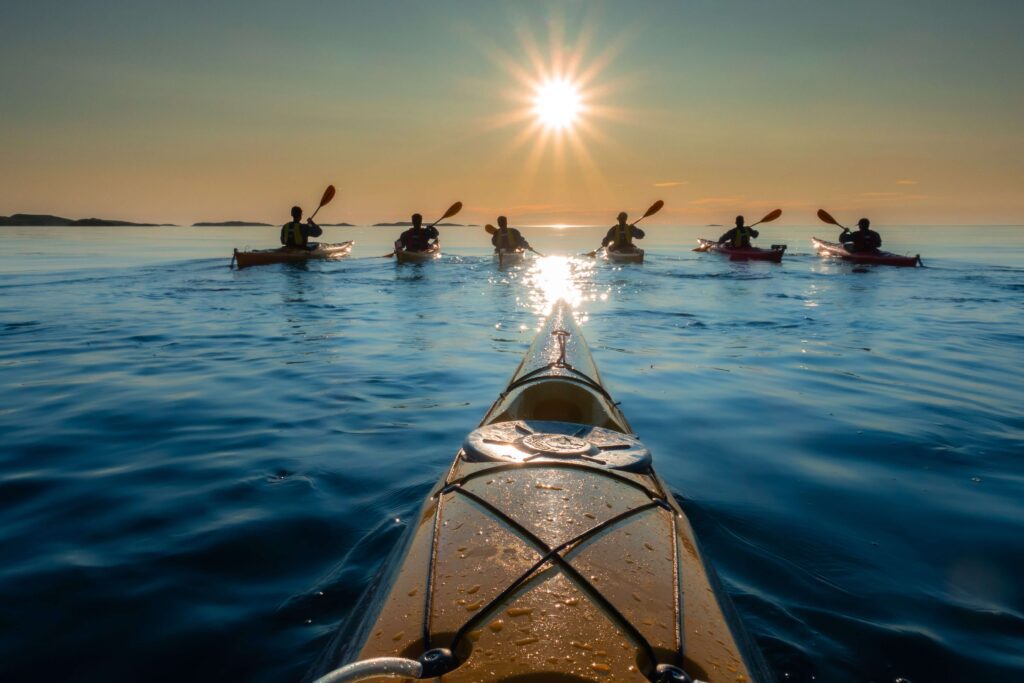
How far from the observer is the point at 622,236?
74.3 feet

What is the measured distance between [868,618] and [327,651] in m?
2.43

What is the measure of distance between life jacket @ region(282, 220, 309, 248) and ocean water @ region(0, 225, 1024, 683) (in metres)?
9.10

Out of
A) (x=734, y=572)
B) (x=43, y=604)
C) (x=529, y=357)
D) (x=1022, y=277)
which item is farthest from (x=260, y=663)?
(x=1022, y=277)

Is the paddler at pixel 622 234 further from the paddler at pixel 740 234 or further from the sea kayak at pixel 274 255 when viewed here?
the sea kayak at pixel 274 255

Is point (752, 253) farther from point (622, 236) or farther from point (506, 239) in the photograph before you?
point (506, 239)

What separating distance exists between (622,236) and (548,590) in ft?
72.3

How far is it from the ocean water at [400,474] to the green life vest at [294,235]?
910 centimetres

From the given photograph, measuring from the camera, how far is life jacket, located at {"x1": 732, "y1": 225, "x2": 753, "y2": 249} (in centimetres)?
2308

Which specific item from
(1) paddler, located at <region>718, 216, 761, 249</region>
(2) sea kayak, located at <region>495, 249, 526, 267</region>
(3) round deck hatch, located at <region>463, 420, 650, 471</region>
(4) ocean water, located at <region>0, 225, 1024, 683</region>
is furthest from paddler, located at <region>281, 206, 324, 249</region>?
(3) round deck hatch, located at <region>463, 420, 650, 471</region>

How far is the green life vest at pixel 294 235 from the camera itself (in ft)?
63.5

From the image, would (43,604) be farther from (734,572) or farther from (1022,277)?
(1022,277)

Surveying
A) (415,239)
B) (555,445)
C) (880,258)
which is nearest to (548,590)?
(555,445)

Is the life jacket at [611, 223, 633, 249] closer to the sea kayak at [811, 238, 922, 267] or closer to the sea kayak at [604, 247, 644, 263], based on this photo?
the sea kayak at [604, 247, 644, 263]

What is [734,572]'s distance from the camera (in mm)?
2998
